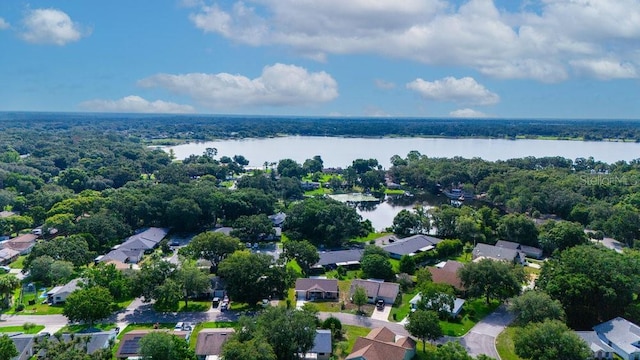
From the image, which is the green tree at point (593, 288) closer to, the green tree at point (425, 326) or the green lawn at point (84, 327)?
the green tree at point (425, 326)

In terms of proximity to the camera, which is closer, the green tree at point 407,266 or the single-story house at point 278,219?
the green tree at point 407,266

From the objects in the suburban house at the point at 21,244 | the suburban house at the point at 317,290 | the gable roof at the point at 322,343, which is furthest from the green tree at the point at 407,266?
the suburban house at the point at 21,244

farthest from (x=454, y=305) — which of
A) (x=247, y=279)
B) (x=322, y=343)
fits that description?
(x=247, y=279)

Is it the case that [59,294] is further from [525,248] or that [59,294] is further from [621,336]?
[525,248]

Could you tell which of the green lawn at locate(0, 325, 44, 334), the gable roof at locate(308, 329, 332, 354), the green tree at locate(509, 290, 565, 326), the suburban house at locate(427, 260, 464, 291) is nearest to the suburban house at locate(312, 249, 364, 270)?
the suburban house at locate(427, 260, 464, 291)

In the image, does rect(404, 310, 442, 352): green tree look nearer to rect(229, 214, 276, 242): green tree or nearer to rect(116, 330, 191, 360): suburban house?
rect(116, 330, 191, 360): suburban house

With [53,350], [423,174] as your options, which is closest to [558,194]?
[423,174]
